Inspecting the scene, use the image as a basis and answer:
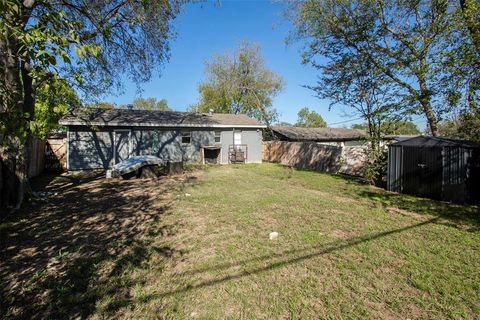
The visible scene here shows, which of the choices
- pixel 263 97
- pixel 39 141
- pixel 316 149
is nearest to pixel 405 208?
pixel 316 149

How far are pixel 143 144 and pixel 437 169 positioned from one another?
45.9 feet

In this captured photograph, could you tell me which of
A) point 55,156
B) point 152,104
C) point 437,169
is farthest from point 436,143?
point 152,104

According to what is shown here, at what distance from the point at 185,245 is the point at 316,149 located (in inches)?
524

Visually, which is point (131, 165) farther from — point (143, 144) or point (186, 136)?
point (186, 136)

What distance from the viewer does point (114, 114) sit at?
1521cm

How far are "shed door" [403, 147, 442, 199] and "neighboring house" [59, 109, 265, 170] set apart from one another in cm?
1061

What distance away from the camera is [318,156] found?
15578 millimetres

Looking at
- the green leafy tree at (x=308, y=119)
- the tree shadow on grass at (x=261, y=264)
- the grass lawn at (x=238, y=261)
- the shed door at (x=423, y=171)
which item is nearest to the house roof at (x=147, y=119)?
the grass lawn at (x=238, y=261)

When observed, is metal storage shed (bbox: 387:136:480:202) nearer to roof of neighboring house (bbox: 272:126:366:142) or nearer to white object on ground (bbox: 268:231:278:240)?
white object on ground (bbox: 268:231:278:240)

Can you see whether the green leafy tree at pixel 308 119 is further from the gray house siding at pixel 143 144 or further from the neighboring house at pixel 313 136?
the gray house siding at pixel 143 144

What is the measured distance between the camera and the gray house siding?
1328cm

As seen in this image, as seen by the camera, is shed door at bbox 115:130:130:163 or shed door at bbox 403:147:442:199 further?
shed door at bbox 115:130:130:163

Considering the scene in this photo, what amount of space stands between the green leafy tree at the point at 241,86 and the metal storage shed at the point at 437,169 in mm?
20523

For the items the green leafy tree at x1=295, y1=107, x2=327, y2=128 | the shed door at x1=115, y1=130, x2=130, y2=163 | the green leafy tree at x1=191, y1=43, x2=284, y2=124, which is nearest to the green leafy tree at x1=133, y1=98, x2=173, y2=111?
the green leafy tree at x1=191, y1=43, x2=284, y2=124
